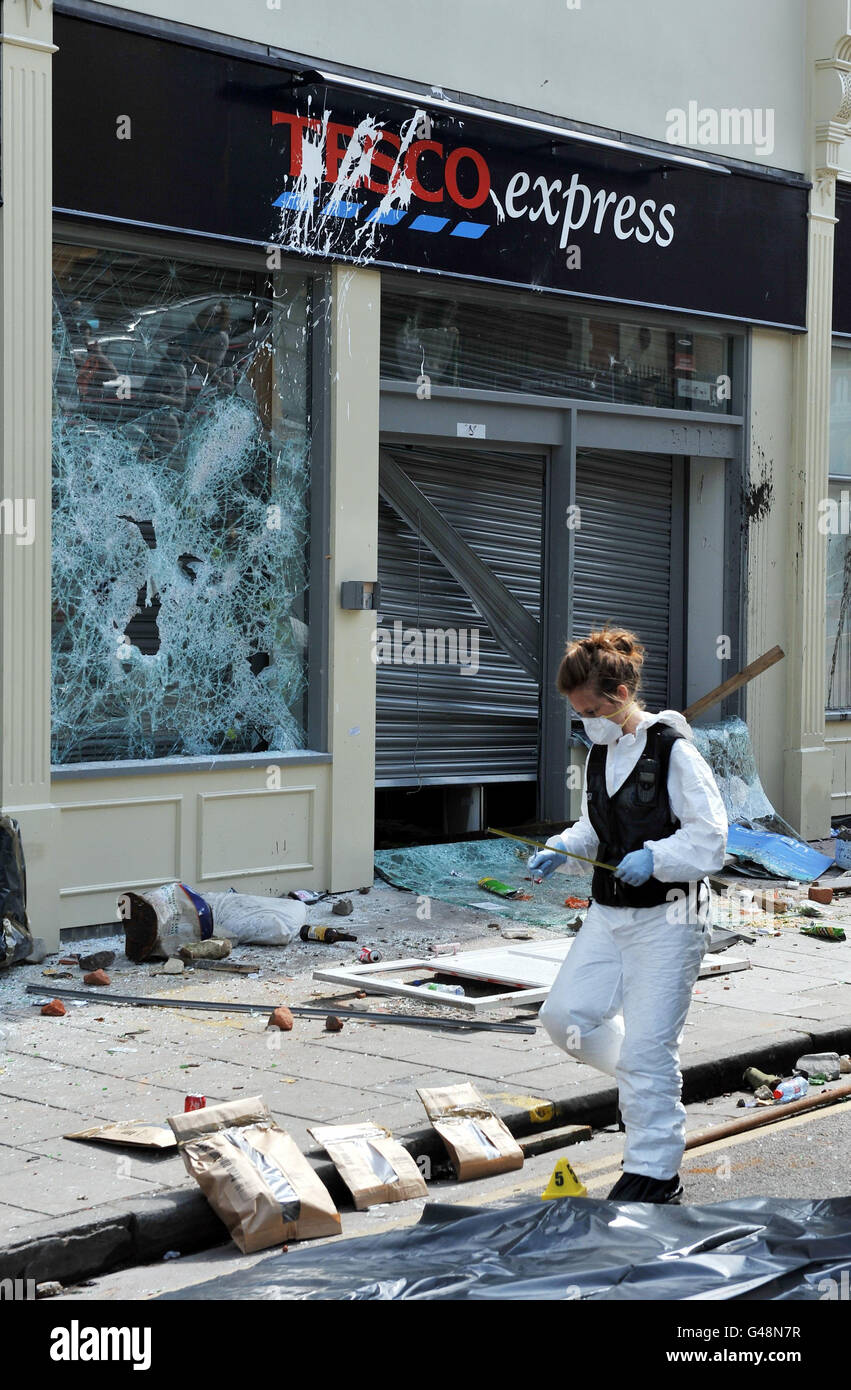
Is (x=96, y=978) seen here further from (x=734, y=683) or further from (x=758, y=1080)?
(x=734, y=683)

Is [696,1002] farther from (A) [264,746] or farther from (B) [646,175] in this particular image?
(B) [646,175]

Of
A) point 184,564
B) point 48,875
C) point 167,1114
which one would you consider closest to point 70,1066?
point 167,1114

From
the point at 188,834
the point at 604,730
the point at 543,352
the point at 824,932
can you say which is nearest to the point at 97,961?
the point at 188,834

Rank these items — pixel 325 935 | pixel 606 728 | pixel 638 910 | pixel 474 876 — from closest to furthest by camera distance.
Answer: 1. pixel 638 910
2. pixel 606 728
3. pixel 325 935
4. pixel 474 876

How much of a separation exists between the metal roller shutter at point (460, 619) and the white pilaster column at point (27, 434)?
2.92 meters

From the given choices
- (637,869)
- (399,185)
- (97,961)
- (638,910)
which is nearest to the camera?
(637,869)

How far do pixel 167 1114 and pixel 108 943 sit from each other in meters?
2.96

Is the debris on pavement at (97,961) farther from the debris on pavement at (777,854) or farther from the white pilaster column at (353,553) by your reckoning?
the debris on pavement at (777,854)

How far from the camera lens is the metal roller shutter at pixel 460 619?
35.3ft

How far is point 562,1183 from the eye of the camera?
15.5ft

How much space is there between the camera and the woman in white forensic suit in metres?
5.02

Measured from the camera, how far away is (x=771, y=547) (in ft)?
41.9

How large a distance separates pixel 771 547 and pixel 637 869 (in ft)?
27.0

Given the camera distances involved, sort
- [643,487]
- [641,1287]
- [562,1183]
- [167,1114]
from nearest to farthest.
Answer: [641,1287] → [562,1183] → [167,1114] → [643,487]
